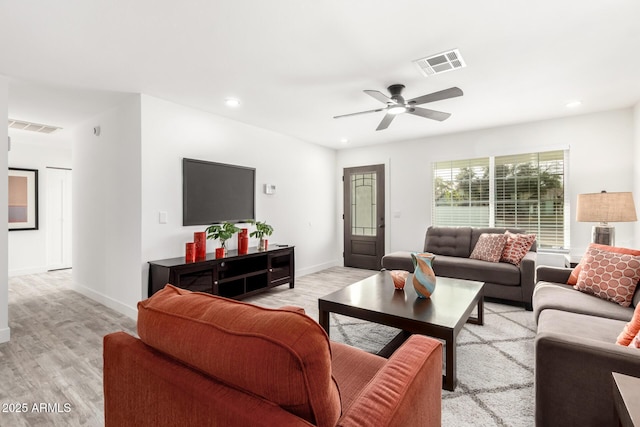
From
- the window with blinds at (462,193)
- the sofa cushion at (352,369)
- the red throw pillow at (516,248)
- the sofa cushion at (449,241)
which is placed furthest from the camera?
the window with blinds at (462,193)

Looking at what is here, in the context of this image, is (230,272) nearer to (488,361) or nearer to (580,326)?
(488,361)

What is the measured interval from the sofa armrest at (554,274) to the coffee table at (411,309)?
2.23 feet

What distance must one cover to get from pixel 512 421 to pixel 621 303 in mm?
1362

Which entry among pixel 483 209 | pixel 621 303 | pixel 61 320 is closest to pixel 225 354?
pixel 621 303

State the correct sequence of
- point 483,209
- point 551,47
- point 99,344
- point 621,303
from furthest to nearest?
point 483,209 → point 99,344 → point 551,47 → point 621,303

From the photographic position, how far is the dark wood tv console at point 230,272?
10.5 ft

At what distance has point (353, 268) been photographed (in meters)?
6.19

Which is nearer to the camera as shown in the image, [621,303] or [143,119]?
[621,303]

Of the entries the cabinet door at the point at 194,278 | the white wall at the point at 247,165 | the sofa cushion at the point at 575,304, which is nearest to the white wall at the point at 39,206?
the white wall at the point at 247,165

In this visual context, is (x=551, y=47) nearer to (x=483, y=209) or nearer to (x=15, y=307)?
(x=483, y=209)

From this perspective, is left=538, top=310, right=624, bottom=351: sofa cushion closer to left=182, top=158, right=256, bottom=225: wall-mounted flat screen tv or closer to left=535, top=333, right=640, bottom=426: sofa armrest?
left=535, top=333, right=640, bottom=426: sofa armrest

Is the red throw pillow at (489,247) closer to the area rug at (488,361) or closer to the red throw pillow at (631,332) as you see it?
the area rug at (488,361)

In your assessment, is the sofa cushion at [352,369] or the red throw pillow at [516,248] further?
the red throw pillow at [516,248]

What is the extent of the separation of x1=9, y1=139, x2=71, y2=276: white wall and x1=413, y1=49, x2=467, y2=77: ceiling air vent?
6021mm
